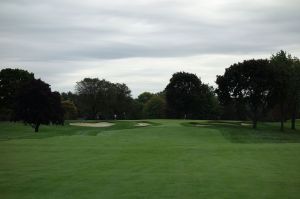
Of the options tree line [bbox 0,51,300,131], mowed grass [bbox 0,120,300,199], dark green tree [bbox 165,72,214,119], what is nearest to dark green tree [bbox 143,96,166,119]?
tree line [bbox 0,51,300,131]

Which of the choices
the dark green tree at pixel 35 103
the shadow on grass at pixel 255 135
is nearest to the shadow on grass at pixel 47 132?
the dark green tree at pixel 35 103

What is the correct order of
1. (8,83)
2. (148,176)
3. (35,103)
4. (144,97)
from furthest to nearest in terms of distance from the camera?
1. (144,97)
2. (8,83)
3. (35,103)
4. (148,176)

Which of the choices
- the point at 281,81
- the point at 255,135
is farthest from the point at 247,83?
the point at 255,135

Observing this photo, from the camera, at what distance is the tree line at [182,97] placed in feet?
210

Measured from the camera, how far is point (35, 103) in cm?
6359

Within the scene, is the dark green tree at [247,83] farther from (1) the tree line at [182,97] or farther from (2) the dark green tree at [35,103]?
(2) the dark green tree at [35,103]

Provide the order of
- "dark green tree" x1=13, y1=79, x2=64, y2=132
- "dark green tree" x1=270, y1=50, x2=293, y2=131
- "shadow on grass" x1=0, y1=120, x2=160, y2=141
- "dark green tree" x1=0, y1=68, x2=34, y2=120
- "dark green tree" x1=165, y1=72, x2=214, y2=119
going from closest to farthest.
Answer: "shadow on grass" x1=0, y1=120, x2=160, y2=141, "dark green tree" x1=13, y1=79, x2=64, y2=132, "dark green tree" x1=270, y1=50, x2=293, y2=131, "dark green tree" x1=0, y1=68, x2=34, y2=120, "dark green tree" x1=165, y1=72, x2=214, y2=119

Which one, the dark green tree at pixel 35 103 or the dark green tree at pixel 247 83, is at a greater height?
the dark green tree at pixel 247 83

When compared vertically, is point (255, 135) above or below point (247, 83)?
below

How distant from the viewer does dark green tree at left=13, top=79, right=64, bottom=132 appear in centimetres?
6291

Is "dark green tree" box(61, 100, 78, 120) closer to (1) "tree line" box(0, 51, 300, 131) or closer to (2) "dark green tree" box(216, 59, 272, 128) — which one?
(1) "tree line" box(0, 51, 300, 131)

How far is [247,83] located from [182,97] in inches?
2001

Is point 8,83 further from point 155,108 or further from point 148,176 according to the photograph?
point 148,176

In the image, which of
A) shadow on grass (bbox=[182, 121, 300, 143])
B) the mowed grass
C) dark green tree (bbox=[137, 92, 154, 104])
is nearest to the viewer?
the mowed grass
